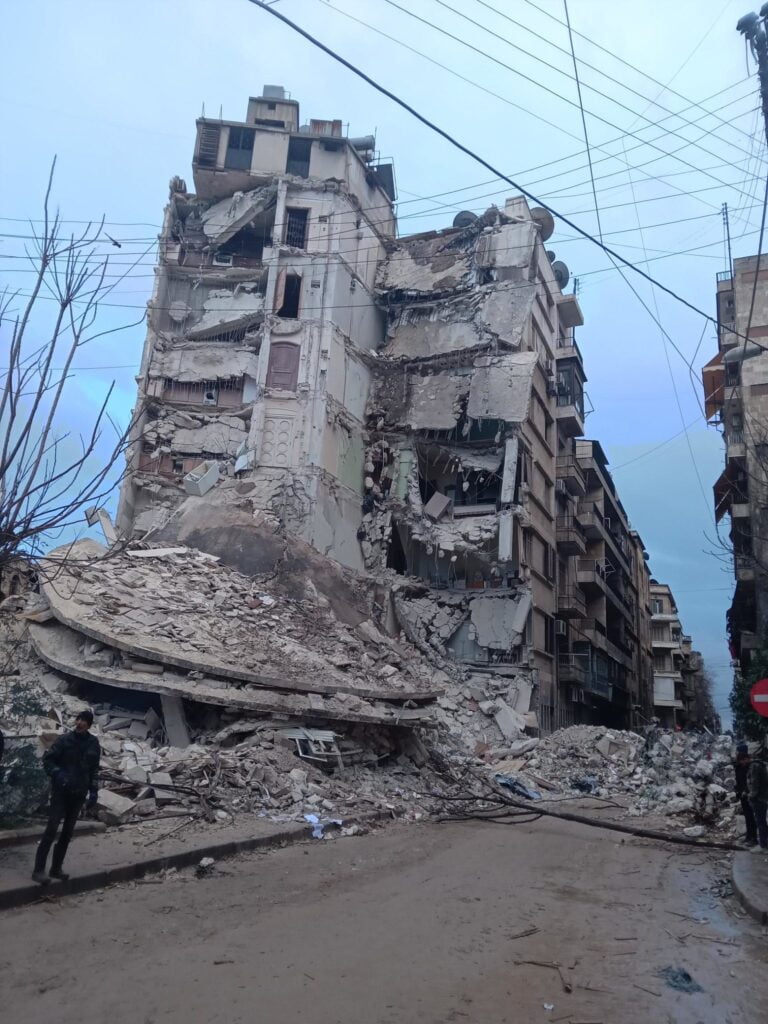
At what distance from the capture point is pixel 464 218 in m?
34.1

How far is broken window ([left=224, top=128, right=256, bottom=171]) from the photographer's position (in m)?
32.0

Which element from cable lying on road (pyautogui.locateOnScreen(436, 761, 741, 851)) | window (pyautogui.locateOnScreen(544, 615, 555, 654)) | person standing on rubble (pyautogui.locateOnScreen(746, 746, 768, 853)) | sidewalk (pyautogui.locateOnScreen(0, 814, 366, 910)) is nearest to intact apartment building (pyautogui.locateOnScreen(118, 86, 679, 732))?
window (pyautogui.locateOnScreen(544, 615, 555, 654))

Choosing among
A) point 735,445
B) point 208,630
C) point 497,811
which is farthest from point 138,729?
point 735,445

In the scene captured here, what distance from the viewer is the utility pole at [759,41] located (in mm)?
10430

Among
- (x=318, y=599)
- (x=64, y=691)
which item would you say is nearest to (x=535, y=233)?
(x=318, y=599)

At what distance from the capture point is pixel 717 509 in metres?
30.8

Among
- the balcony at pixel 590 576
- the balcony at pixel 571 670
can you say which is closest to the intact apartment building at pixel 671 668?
the balcony at pixel 590 576

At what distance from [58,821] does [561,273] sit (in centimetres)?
3763

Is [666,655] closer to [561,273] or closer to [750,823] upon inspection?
[561,273]

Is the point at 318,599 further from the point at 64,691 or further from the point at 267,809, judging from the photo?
the point at 267,809

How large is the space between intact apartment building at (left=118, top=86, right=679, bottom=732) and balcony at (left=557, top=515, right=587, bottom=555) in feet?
0.56

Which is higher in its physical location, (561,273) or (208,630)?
(561,273)

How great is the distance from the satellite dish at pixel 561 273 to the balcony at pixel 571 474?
923 centimetres

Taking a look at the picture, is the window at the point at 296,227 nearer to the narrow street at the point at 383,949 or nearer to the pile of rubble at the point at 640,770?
the pile of rubble at the point at 640,770
